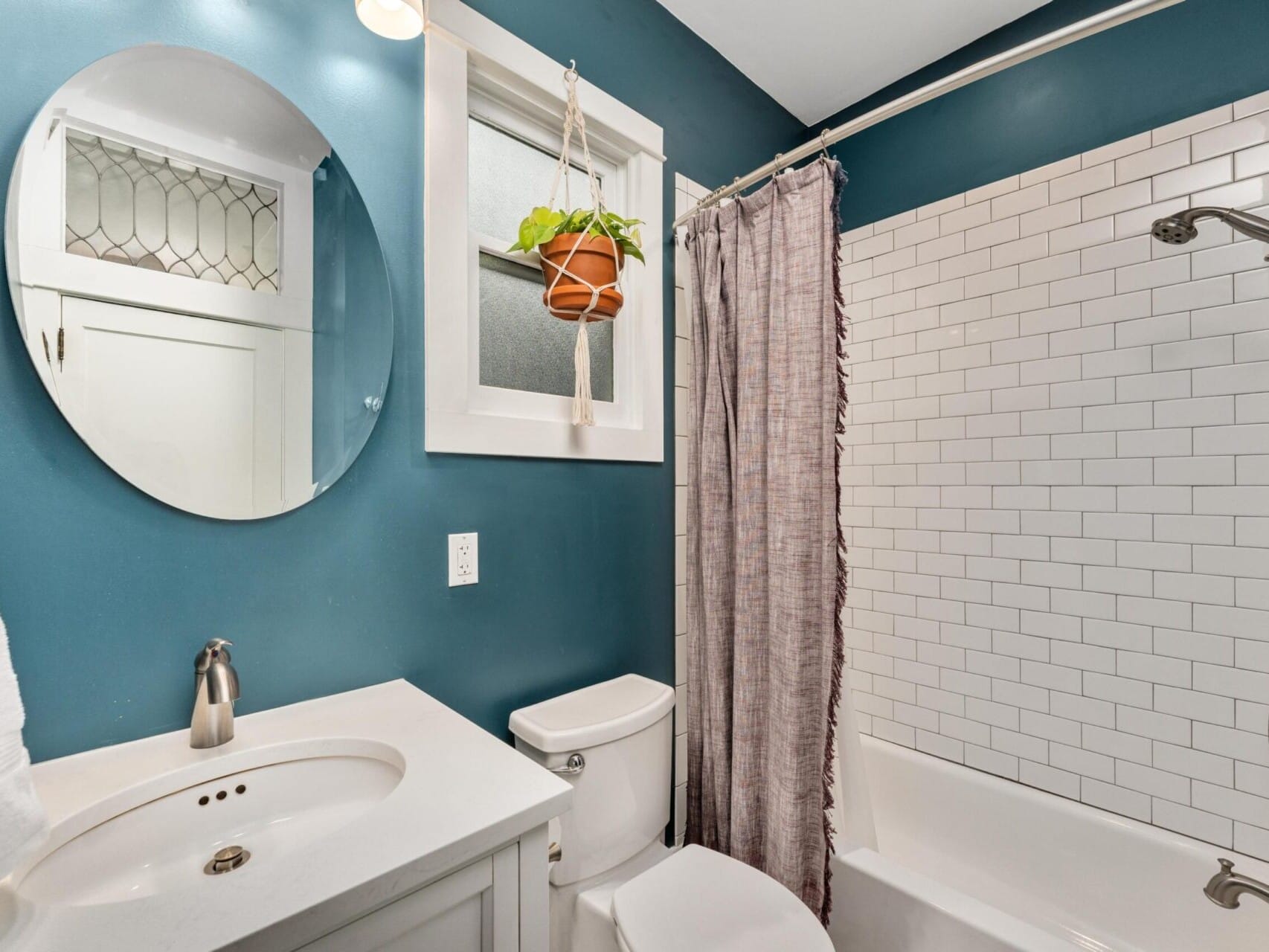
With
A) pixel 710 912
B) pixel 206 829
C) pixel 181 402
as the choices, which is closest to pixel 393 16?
pixel 181 402

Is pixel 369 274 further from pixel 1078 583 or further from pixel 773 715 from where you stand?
pixel 1078 583

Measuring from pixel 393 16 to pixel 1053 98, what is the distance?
73.8 inches

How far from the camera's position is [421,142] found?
126 centimetres

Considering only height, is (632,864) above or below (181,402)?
below

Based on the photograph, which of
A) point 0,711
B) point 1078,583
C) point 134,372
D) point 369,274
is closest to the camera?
point 0,711

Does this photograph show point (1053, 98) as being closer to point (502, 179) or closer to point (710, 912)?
point (502, 179)

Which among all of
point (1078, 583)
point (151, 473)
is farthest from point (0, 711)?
point (1078, 583)

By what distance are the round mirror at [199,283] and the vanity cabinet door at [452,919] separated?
69 cm

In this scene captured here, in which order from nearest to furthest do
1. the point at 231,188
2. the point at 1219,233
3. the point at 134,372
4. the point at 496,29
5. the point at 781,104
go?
the point at 134,372
the point at 231,188
the point at 496,29
the point at 1219,233
the point at 781,104

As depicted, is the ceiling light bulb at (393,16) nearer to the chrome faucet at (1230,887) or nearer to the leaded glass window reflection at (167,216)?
the leaded glass window reflection at (167,216)

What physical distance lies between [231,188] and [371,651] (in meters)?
0.89

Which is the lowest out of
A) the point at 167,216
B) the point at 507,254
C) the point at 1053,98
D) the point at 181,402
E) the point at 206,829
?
the point at 206,829

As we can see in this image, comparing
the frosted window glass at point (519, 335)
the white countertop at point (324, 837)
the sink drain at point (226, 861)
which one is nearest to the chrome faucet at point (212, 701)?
the white countertop at point (324, 837)

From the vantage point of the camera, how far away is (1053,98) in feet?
5.86
